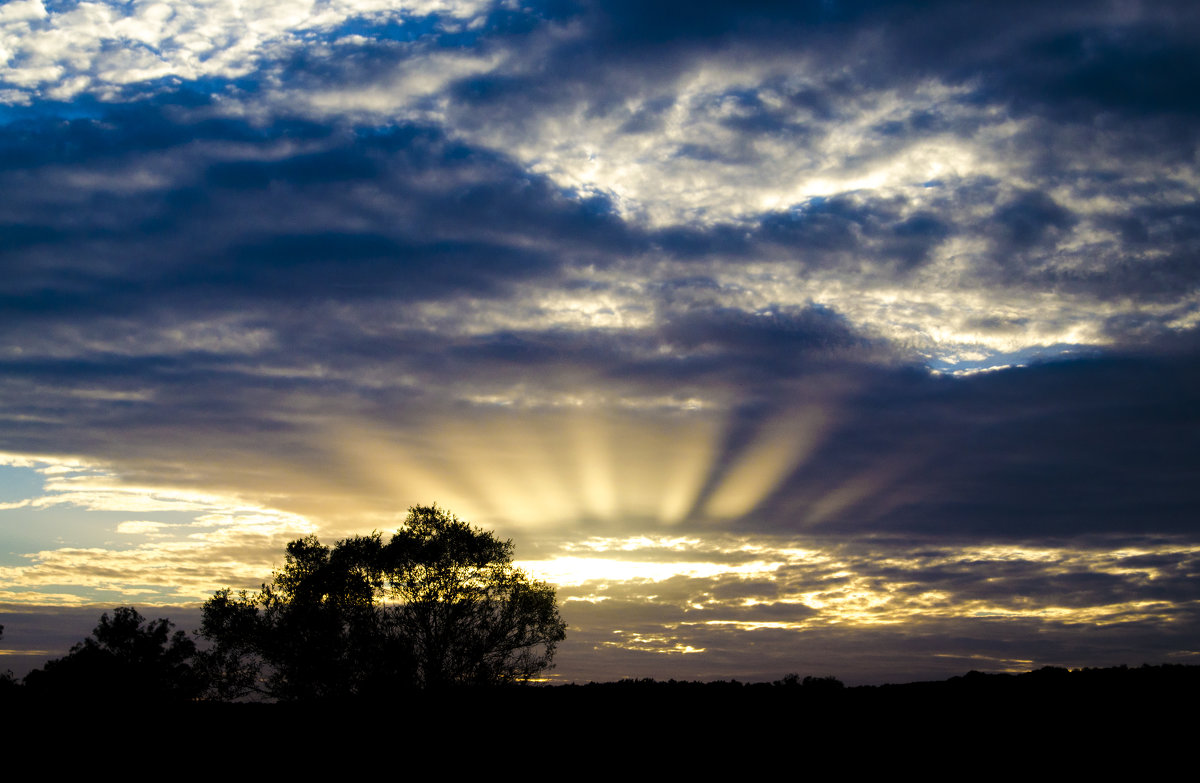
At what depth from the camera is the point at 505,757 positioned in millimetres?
19188

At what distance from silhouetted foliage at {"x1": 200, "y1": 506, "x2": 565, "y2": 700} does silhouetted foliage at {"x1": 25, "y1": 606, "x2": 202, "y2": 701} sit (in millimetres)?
8544

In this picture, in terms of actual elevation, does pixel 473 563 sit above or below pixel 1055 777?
above

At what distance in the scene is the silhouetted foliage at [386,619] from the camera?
168 feet

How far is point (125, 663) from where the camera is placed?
6544cm

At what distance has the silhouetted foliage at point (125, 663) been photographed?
5994 centimetres

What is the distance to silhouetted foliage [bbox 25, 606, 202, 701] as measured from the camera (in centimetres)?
5994

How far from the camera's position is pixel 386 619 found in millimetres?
52625

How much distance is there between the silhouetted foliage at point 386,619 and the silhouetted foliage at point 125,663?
854 cm

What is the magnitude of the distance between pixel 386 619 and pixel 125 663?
31.3 m

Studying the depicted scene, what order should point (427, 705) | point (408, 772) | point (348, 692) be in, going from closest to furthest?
point (408, 772), point (427, 705), point (348, 692)

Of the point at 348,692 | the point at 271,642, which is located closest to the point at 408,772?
the point at 348,692

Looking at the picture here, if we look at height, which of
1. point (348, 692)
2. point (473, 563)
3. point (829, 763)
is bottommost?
point (348, 692)

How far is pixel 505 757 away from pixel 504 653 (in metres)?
35.4

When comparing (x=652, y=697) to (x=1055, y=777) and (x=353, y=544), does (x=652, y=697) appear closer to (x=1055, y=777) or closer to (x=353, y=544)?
(x=1055, y=777)
